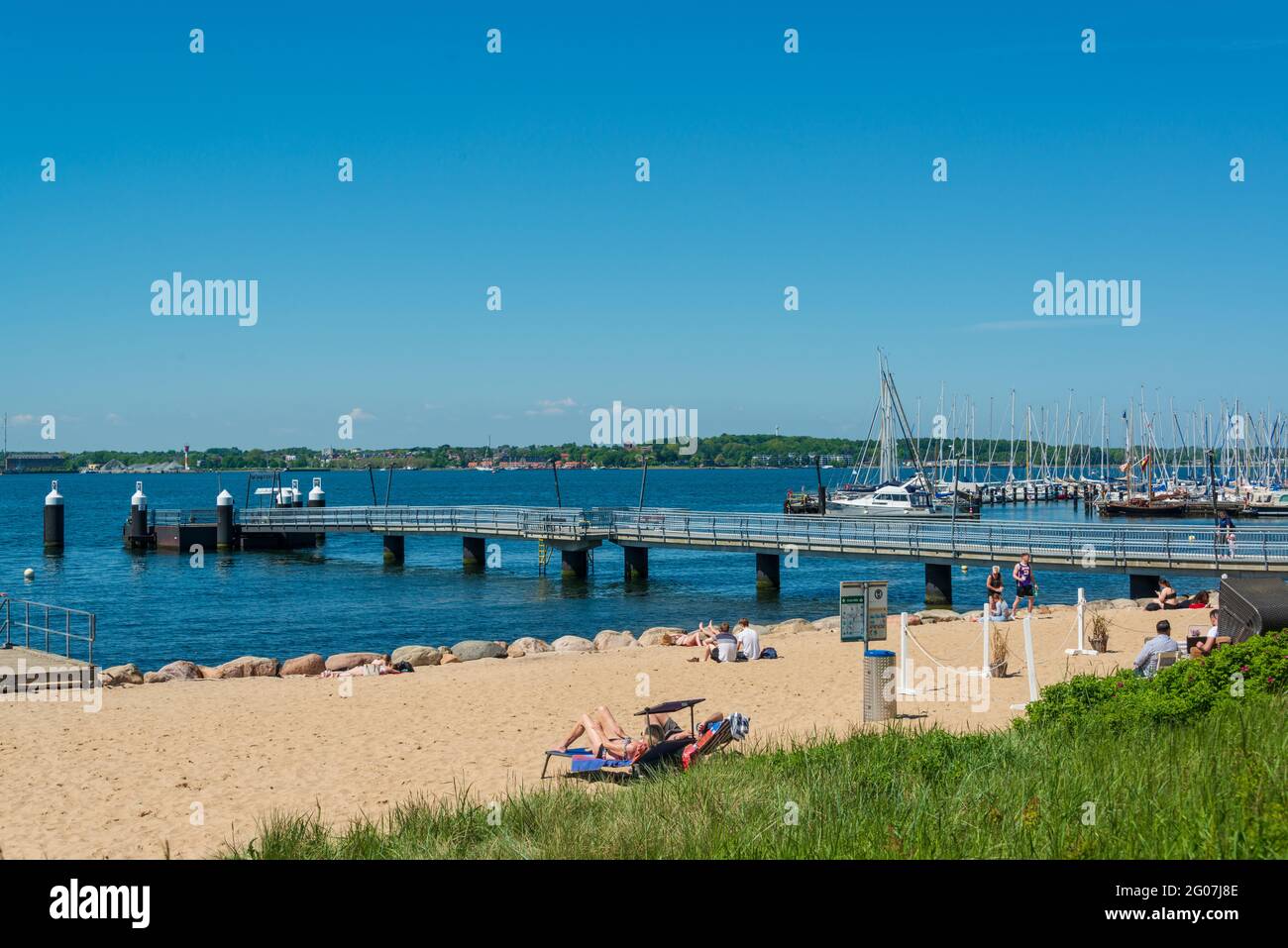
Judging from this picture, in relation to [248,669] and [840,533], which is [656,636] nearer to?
[248,669]

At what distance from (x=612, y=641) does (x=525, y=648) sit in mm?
2355

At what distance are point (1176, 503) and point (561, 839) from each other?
87247 mm

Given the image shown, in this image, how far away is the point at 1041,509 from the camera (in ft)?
349

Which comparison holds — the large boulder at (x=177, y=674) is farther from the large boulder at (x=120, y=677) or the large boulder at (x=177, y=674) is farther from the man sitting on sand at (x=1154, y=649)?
the man sitting on sand at (x=1154, y=649)

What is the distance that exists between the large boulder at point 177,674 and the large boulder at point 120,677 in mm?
488

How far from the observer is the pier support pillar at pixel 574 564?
156 ft

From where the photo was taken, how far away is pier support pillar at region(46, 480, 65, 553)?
63.2m

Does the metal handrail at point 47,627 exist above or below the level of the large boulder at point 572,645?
above

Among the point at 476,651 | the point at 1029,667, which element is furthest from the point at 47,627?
the point at 1029,667

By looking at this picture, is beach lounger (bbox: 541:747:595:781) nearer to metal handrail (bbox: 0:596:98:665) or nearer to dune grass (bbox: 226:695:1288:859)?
dune grass (bbox: 226:695:1288:859)

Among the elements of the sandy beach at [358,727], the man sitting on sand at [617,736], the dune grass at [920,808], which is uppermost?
the dune grass at [920,808]

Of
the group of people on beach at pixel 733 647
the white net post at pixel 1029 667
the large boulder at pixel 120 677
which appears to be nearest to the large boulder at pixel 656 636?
the group of people on beach at pixel 733 647

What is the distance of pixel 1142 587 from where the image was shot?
34.7m
